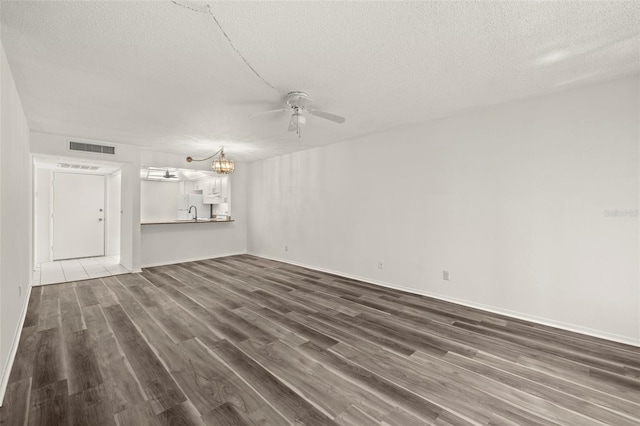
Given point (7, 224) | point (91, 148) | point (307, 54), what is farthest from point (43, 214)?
point (307, 54)

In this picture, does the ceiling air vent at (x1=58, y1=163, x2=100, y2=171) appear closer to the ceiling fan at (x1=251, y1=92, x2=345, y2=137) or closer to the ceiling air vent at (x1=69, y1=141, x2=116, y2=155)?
the ceiling air vent at (x1=69, y1=141, x2=116, y2=155)

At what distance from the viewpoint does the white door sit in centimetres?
683

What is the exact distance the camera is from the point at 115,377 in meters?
2.10

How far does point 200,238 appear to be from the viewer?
6828 mm

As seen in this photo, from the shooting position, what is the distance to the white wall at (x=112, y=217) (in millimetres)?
7426

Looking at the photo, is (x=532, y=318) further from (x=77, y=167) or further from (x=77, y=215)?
(x=77, y=215)

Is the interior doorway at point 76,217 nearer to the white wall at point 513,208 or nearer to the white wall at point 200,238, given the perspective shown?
the white wall at point 200,238

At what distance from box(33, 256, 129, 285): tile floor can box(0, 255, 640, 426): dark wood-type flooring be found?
5.01 feet

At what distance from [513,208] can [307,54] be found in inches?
113

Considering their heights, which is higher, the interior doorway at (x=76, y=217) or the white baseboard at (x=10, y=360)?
the interior doorway at (x=76, y=217)

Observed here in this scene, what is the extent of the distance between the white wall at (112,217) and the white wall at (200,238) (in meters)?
2.25

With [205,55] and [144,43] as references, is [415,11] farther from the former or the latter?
[144,43]

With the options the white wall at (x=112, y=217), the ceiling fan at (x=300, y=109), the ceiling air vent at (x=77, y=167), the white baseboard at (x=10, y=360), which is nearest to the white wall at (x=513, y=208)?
the ceiling fan at (x=300, y=109)

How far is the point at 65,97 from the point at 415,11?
3.75 meters
